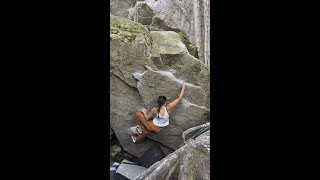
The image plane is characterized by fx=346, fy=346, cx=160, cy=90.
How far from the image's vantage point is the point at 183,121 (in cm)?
550

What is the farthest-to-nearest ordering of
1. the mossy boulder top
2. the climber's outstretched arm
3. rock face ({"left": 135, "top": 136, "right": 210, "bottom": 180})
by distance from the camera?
the mossy boulder top < the climber's outstretched arm < rock face ({"left": 135, "top": 136, "right": 210, "bottom": 180})

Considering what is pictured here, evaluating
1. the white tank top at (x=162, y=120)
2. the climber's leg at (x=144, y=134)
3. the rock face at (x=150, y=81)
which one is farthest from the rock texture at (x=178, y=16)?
the climber's leg at (x=144, y=134)

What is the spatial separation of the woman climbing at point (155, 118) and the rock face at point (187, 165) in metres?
1.08

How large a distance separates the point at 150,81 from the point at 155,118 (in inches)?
23.4

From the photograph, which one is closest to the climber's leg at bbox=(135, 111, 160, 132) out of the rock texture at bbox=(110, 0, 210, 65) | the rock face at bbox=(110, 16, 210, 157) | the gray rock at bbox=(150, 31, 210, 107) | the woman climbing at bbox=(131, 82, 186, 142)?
the woman climbing at bbox=(131, 82, 186, 142)

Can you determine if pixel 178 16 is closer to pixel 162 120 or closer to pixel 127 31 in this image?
pixel 127 31

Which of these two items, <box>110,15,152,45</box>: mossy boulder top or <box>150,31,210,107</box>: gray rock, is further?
<box>150,31,210,107</box>: gray rock

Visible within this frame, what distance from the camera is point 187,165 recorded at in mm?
3947

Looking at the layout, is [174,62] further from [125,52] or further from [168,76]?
[125,52]

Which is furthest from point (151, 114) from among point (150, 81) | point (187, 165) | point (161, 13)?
point (161, 13)

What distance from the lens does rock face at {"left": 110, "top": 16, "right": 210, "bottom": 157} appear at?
5348 mm

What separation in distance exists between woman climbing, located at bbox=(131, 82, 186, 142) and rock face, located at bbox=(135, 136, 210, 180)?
108 cm

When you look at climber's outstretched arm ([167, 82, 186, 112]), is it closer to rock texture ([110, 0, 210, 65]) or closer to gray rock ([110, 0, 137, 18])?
rock texture ([110, 0, 210, 65])

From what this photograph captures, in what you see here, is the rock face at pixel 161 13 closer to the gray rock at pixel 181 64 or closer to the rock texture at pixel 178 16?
the rock texture at pixel 178 16
